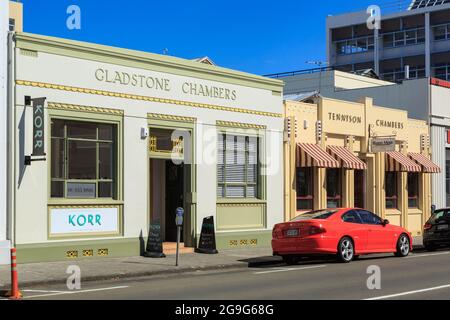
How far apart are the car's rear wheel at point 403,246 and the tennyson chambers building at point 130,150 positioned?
4498mm

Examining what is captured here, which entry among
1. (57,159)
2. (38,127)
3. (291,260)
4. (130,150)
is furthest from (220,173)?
(38,127)

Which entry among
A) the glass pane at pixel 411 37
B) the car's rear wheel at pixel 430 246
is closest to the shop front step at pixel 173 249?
the car's rear wheel at pixel 430 246

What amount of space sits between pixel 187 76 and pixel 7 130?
5.84 metres

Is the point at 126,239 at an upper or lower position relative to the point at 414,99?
lower

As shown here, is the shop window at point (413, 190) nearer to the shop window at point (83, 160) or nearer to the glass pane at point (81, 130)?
the shop window at point (83, 160)

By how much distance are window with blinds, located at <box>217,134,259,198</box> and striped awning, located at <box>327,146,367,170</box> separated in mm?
3866

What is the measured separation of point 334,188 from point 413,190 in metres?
6.01

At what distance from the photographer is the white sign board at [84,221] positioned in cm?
1675

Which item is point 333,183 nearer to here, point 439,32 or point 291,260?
point 291,260

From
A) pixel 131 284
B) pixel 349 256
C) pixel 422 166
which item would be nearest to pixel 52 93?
pixel 131 284

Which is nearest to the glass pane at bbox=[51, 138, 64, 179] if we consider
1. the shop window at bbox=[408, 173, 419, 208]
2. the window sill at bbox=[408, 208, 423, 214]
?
the window sill at bbox=[408, 208, 423, 214]

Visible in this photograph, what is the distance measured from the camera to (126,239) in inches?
717

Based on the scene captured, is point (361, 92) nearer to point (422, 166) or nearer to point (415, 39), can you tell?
point (422, 166)

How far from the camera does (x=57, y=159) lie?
17.0 metres
